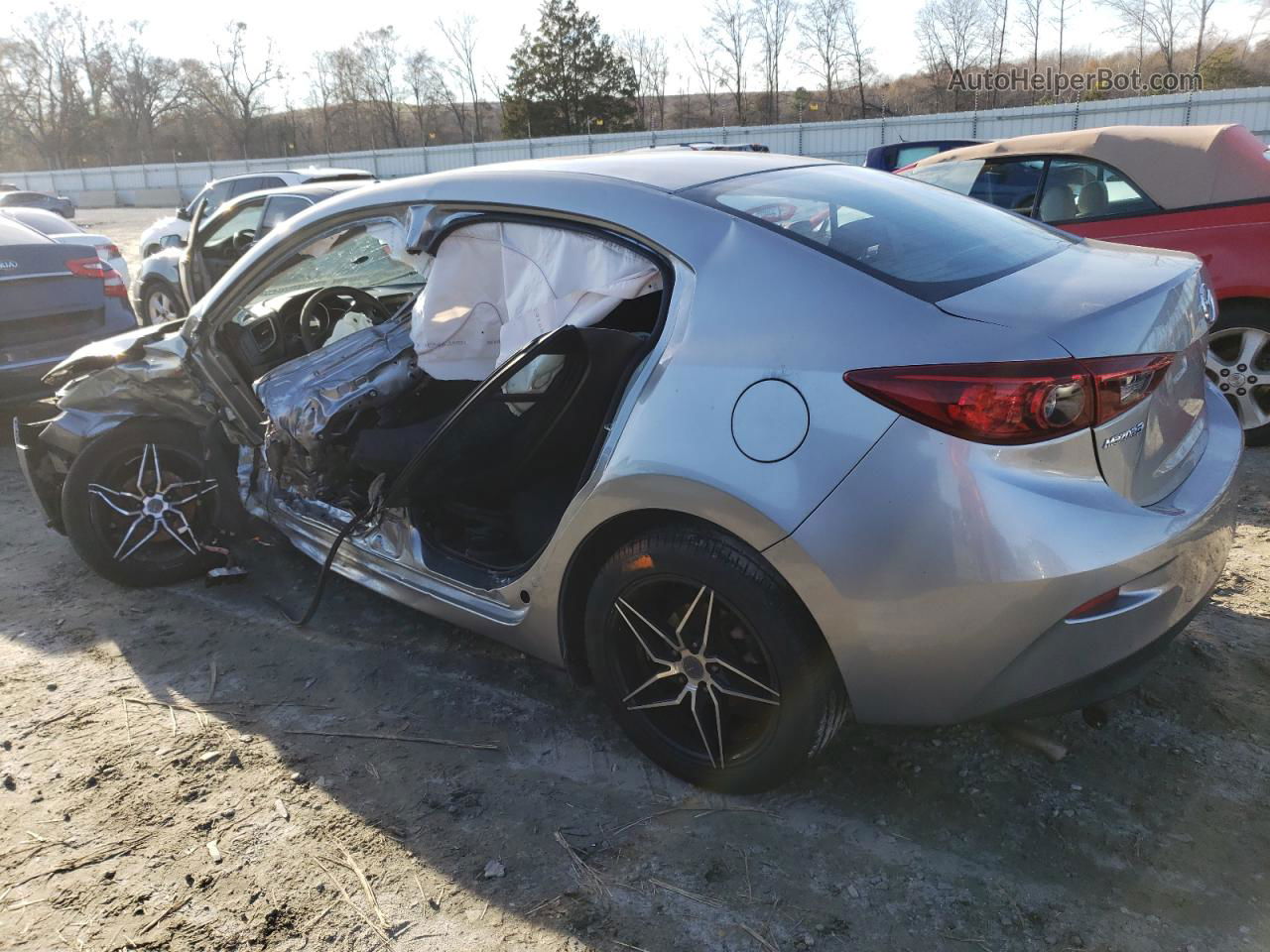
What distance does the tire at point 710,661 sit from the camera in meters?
2.18

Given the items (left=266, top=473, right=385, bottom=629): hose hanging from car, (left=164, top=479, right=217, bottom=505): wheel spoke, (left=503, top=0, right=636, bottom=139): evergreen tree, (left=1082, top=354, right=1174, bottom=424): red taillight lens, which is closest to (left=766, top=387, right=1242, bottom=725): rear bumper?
(left=1082, top=354, right=1174, bottom=424): red taillight lens

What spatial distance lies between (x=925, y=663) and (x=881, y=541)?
314 mm

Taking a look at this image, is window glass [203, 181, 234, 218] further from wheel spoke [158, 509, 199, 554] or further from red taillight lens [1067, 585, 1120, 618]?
red taillight lens [1067, 585, 1120, 618]

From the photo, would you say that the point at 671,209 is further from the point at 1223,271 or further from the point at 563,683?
the point at 1223,271

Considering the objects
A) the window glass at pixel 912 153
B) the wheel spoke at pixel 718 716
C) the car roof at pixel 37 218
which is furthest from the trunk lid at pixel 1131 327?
the window glass at pixel 912 153

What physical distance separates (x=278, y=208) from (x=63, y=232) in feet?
6.73

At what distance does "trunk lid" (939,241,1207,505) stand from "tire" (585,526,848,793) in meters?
0.78

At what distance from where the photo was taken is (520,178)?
2.80 m

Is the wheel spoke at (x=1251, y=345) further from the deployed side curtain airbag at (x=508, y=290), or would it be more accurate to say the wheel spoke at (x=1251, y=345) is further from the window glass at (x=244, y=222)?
the window glass at (x=244, y=222)

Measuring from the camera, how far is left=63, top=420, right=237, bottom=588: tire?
12.8 ft

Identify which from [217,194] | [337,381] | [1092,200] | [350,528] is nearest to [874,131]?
[217,194]

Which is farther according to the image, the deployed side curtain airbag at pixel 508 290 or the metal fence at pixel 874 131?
the metal fence at pixel 874 131

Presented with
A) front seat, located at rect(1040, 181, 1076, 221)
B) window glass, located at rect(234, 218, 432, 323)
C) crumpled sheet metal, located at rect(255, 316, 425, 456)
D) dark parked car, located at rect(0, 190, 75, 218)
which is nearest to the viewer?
window glass, located at rect(234, 218, 432, 323)

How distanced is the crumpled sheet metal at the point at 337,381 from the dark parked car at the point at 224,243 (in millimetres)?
4734
